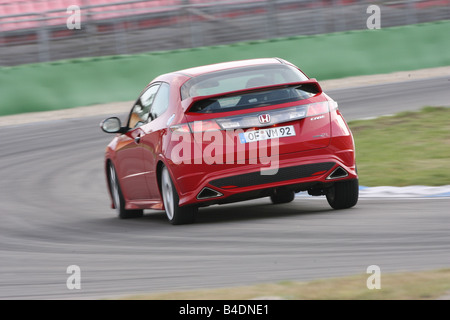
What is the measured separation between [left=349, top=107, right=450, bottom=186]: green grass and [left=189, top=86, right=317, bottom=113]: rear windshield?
232cm

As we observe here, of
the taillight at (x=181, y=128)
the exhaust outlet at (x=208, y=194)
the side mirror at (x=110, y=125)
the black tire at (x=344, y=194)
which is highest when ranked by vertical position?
the taillight at (x=181, y=128)

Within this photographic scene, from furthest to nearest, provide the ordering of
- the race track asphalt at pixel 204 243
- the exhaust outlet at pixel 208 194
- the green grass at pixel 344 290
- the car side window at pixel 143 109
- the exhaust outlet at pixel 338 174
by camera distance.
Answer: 1. the car side window at pixel 143 109
2. the exhaust outlet at pixel 338 174
3. the exhaust outlet at pixel 208 194
4. the race track asphalt at pixel 204 243
5. the green grass at pixel 344 290

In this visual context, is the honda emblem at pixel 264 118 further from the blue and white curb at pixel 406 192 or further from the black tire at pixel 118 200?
the black tire at pixel 118 200

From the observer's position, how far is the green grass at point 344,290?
5.38 meters

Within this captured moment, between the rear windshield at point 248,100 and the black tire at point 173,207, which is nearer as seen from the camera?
the rear windshield at point 248,100

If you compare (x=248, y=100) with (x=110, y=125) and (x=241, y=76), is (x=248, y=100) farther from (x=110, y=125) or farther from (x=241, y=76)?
(x=110, y=125)

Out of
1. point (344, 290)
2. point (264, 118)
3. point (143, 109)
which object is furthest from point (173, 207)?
point (344, 290)

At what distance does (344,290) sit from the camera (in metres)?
5.60

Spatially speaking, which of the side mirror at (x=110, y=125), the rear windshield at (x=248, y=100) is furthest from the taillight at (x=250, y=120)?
the side mirror at (x=110, y=125)

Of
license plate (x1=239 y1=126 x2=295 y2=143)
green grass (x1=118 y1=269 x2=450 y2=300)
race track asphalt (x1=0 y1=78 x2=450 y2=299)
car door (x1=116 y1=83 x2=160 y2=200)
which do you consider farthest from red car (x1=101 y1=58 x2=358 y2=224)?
green grass (x1=118 y1=269 x2=450 y2=300)

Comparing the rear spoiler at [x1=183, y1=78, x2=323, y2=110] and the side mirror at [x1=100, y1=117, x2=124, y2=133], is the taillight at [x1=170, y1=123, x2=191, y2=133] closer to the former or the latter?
the rear spoiler at [x1=183, y1=78, x2=323, y2=110]

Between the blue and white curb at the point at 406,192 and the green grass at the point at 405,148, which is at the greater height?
the blue and white curb at the point at 406,192

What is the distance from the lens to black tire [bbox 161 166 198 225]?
8.91 metres
